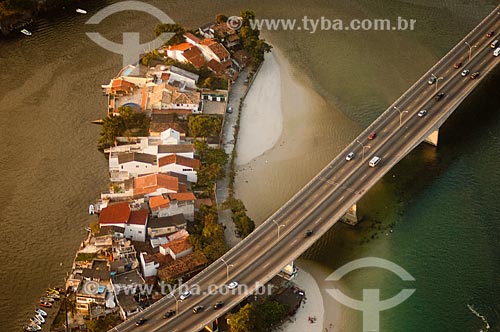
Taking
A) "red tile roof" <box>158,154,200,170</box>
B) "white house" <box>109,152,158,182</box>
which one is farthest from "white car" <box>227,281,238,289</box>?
"white house" <box>109,152,158,182</box>

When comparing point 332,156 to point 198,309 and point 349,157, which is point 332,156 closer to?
point 349,157

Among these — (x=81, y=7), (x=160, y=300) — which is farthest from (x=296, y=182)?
(x=81, y=7)

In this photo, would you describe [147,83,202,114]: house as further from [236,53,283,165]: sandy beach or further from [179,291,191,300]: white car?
[179,291,191,300]: white car

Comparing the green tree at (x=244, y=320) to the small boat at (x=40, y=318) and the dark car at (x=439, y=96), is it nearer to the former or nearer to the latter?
the small boat at (x=40, y=318)

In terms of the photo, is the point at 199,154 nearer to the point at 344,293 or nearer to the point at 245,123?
the point at 245,123

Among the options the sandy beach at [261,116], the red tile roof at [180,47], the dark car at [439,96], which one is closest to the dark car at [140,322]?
the sandy beach at [261,116]

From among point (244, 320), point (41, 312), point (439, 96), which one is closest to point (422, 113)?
point (439, 96)

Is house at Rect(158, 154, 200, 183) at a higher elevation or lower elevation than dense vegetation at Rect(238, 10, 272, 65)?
lower
